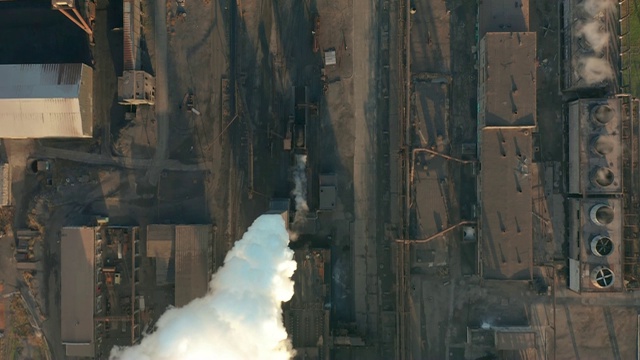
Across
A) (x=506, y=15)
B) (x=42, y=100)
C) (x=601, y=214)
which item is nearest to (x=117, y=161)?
(x=42, y=100)

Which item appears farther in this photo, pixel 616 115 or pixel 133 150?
pixel 133 150

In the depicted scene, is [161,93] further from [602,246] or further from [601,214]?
[602,246]

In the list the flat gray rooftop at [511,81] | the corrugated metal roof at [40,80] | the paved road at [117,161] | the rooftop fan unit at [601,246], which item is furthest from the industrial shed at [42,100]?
the rooftop fan unit at [601,246]

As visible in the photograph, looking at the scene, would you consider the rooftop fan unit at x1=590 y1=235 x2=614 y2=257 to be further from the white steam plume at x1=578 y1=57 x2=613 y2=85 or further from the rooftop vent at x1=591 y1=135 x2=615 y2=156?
the white steam plume at x1=578 y1=57 x2=613 y2=85

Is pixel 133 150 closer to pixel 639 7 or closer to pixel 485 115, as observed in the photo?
pixel 485 115

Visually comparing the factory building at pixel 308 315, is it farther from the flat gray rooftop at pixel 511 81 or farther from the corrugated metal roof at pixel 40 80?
the corrugated metal roof at pixel 40 80

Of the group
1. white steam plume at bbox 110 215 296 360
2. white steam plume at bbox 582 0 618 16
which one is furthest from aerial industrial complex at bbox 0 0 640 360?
white steam plume at bbox 110 215 296 360

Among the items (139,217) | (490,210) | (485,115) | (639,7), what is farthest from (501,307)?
(139,217)
